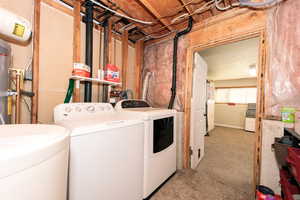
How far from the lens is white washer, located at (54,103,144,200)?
34.2 inches

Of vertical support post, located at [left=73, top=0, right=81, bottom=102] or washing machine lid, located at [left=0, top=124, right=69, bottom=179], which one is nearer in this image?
washing machine lid, located at [left=0, top=124, right=69, bottom=179]

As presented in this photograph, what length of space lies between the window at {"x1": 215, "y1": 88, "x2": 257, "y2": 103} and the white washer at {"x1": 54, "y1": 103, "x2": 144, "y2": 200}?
5.68 meters

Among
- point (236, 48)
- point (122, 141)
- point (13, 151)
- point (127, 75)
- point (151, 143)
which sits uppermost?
point (236, 48)

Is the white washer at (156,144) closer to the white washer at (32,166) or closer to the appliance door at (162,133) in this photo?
the appliance door at (162,133)

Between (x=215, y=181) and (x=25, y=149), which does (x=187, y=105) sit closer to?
(x=215, y=181)

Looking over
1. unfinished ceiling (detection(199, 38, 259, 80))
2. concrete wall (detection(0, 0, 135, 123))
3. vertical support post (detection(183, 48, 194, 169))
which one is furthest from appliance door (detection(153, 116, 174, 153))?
unfinished ceiling (detection(199, 38, 259, 80))

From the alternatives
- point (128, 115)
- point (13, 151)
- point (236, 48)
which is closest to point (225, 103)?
point (236, 48)

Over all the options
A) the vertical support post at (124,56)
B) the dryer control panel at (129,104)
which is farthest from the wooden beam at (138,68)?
the dryer control panel at (129,104)

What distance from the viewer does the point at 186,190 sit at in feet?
5.27

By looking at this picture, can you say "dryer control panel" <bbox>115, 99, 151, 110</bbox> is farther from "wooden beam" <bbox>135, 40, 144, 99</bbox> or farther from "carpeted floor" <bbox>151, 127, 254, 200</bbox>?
"carpeted floor" <bbox>151, 127, 254, 200</bbox>

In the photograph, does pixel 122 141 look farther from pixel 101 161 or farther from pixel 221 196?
pixel 221 196

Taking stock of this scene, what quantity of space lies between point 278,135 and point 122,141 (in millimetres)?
1577

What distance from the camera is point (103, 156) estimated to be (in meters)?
0.98

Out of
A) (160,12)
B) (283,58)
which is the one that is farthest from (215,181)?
(160,12)
